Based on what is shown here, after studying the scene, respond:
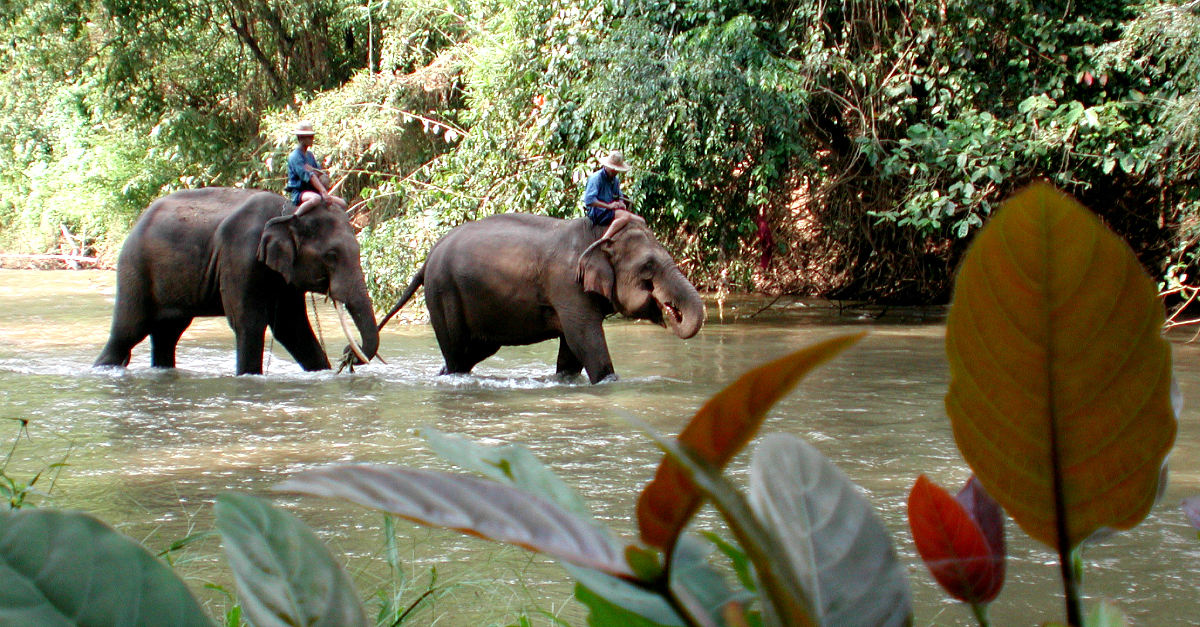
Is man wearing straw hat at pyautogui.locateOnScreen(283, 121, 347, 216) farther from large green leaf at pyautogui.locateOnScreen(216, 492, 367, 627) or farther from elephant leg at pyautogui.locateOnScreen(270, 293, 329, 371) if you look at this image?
large green leaf at pyautogui.locateOnScreen(216, 492, 367, 627)

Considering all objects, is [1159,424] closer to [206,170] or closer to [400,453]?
[400,453]

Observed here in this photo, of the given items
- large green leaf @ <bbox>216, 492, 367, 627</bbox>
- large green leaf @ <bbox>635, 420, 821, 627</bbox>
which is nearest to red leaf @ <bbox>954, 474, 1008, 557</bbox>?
→ large green leaf @ <bbox>635, 420, 821, 627</bbox>

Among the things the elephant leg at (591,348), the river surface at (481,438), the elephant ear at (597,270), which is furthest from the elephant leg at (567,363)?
the elephant ear at (597,270)

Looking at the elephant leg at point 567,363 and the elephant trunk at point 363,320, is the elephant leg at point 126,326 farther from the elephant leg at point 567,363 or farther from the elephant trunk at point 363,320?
the elephant leg at point 567,363

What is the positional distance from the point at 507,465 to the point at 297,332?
866 centimetres

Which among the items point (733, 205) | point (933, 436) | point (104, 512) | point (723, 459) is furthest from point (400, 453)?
point (733, 205)

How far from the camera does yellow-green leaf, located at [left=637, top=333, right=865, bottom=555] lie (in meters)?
0.46

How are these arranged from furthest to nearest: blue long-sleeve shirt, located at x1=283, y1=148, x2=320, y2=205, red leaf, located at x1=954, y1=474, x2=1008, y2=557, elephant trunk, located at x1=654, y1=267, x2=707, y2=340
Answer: blue long-sleeve shirt, located at x1=283, y1=148, x2=320, y2=205 → elephant trunk, located at x1=654, y1=267, x2=707, y2=340 → red leaf, located at x1=954, y1=474, x2=1008, y2=557

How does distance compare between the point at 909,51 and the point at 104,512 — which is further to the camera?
the point at 909,51

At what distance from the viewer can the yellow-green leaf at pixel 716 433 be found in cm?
46

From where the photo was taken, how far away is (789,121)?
1106 cm

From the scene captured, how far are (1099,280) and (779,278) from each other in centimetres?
1578

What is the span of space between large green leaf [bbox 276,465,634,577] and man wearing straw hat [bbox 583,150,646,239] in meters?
7.52

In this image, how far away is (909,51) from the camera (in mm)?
11703
